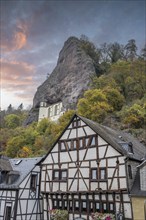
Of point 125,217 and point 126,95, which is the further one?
point 126,95

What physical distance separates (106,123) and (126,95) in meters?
13.6

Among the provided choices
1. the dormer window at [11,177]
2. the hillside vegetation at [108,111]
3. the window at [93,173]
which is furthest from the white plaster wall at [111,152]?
the hillside vegetation at [108,111]

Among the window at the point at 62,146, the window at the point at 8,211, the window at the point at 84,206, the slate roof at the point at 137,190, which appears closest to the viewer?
the slate roof at the point at 137,190

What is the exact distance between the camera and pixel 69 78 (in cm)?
7544

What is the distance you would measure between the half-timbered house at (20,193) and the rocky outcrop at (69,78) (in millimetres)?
40501

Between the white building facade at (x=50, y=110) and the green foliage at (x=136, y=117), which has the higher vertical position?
the white building facade at (x=50, y=110)

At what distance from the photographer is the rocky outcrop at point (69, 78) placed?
69.0 meters

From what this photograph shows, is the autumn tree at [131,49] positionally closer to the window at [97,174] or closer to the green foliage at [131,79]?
the green foliage at [131,79]

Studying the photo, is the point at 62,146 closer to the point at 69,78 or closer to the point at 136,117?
the point at 136,117

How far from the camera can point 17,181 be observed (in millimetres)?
24031

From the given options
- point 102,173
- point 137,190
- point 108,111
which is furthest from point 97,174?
point 108,111

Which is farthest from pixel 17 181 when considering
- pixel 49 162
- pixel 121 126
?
pixel 121 126

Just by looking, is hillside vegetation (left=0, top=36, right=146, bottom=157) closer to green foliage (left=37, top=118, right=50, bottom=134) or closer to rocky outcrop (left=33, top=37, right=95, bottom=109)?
green foliage (left=37, top=118, right=50, bottom=134)

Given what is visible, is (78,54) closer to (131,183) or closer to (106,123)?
(106,123)
